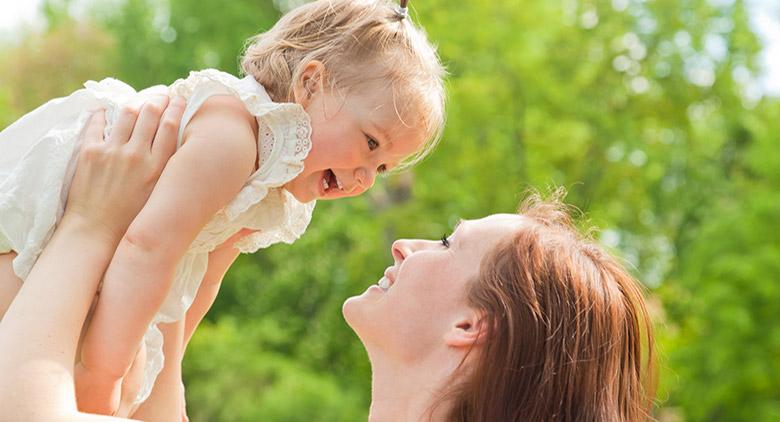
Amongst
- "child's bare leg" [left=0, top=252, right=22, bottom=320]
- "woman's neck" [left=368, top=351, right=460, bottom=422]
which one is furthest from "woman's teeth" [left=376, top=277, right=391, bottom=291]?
"child's bare leg" [left=0, top=252, right=22, bottom=320]

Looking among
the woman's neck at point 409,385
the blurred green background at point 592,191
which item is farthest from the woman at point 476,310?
the blurred green background at point 592,191

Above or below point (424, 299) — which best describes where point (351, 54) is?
above

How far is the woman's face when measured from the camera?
2148 mm

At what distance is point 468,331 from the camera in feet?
6.96

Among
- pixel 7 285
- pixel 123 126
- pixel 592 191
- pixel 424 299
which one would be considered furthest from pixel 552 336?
pixel 592 191

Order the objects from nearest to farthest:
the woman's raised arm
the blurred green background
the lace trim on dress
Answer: the woman's raised arm < the lace trim on dress < the blurred green background

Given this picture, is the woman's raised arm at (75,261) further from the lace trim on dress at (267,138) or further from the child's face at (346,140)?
the child's face at (346,140)

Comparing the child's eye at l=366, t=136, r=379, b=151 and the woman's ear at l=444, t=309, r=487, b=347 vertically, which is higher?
the child's eye at l=366, t=136, r=379, b=151

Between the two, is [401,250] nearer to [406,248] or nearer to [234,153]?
[406,248]

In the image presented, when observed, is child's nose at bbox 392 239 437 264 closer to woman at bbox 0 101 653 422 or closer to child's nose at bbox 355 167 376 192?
woman at bbox 0 101 653 422

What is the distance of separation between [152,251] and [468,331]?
59 cm

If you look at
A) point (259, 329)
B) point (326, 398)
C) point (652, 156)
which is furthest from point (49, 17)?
point (652, 156)

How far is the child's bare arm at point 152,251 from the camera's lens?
208 centimetres

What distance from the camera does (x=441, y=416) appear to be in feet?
6.91
